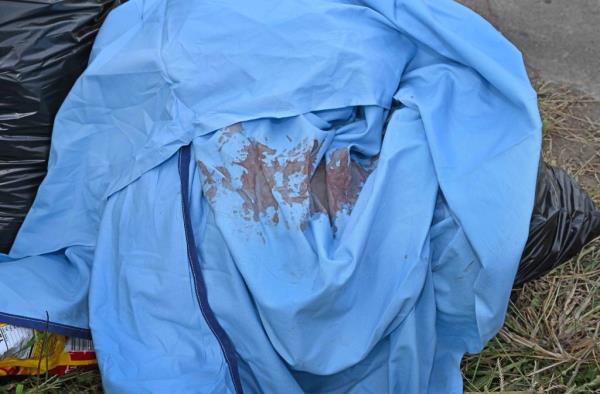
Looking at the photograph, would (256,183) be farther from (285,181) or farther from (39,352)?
(39,352)

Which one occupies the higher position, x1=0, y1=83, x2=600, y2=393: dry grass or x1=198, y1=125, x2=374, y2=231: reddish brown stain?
x1=198, y1=125, x2=374, y2=231: reddish brown stain

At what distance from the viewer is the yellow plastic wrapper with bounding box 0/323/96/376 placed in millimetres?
1479

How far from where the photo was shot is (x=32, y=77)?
1.59m

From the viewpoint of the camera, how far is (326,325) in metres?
1.41

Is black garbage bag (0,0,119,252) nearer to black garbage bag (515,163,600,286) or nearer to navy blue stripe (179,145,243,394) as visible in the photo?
navy blue stripe (179,145,243,394)

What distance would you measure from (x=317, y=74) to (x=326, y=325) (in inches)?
18.3

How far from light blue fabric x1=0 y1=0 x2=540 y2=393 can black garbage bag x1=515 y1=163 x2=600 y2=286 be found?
11 cm

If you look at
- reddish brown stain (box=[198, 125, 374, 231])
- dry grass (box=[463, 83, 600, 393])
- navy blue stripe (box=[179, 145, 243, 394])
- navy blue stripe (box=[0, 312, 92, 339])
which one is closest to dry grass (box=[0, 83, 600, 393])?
dry grass (box=[463, 83, 600, 393])

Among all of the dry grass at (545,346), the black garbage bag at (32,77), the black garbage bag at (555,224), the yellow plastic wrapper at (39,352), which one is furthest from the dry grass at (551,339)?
the black garbage bag at (32,77)

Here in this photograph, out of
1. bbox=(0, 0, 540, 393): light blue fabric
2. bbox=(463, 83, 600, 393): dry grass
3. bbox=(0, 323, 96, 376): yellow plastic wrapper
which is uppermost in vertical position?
bbox=(0, 0, 540, 393): light blue fabric

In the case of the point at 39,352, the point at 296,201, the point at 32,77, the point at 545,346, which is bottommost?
the point at 545,346

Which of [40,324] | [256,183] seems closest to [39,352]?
[40,324]

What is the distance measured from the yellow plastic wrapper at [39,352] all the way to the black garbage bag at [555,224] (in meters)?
0.89

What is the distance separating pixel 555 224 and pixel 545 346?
1.02 ft
